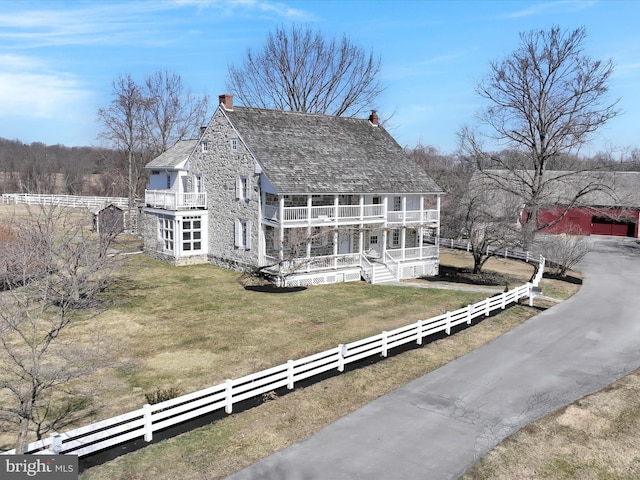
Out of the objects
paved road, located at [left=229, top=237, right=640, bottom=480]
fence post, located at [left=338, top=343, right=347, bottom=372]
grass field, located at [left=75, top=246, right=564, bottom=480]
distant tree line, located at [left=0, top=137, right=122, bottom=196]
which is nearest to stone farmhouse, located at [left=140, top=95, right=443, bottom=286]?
grass field, located at [left=75, top=246, right=564, bottom=480]

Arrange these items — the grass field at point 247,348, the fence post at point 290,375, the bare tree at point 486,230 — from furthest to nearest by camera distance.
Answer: the bare tree at point 486,230 < the fence post at point 290,375 < the grass field at point 247,348

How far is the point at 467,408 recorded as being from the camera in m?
13.3

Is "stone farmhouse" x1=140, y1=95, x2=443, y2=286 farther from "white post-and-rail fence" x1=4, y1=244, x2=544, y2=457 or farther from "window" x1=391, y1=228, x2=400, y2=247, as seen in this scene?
"white post-and-rail fence" x1=4, y1=244, x2=544, y2=457

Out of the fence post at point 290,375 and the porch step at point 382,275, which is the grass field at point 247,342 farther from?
the porch step at point 382,275

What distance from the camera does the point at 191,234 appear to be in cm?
3306

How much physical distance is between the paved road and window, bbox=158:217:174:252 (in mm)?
21712

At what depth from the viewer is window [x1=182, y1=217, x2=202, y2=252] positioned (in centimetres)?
3294

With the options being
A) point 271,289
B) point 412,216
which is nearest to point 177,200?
point 271,289

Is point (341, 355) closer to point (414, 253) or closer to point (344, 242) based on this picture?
point (344, 242)

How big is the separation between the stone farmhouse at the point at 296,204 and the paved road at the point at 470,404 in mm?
11133

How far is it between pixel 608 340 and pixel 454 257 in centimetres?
2112

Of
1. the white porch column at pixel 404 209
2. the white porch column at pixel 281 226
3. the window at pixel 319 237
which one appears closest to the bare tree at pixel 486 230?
the white porch column at pixel 404 209

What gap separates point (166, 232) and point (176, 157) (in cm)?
834

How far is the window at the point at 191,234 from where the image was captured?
108 feet
